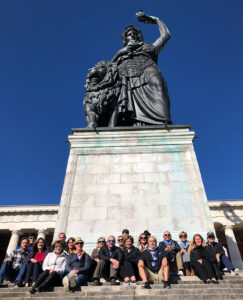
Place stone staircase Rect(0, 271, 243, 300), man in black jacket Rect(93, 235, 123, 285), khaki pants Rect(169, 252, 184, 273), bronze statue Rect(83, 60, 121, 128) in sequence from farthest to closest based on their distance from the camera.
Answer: bronze statue Rect(83, 60, 121, 128) → khaki pants Rect(169, 252, 184, 273) → man in black jacket Rect(93, 235, 123, 285) → stone staircase Rect(0, 271, 243, 300)

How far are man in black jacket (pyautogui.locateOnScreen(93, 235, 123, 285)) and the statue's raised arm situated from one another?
1397 centimetres

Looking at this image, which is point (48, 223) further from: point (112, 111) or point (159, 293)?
point (159, 293)

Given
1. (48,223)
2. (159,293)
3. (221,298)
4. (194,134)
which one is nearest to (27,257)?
(159,293)

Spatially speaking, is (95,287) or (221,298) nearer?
(221,298)

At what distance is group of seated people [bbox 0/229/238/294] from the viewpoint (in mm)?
5570

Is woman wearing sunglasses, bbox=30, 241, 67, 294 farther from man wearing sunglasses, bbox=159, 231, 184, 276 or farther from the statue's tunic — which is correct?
the statue's tunic

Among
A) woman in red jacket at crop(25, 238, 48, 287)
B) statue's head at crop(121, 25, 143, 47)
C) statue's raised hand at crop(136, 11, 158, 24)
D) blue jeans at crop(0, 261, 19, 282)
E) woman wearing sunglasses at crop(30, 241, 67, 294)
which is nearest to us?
woman wearing sunglasses at crop(30, 241, 67, 294)

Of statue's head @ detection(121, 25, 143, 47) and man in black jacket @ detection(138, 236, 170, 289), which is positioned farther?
statue's head @ detection(121, 25, 143, 47)

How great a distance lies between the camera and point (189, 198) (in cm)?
834

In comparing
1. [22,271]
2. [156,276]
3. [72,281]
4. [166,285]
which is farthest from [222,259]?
[22,271]

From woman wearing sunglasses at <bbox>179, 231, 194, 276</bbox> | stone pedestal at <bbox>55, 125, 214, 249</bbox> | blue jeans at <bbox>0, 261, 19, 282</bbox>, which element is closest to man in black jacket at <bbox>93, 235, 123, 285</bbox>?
stone pedestal at <bbox>55, 125, 214, 249</bbox>

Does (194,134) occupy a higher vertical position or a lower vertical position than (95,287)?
higher

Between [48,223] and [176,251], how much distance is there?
33.9 meters

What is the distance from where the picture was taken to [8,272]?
6305 mm
